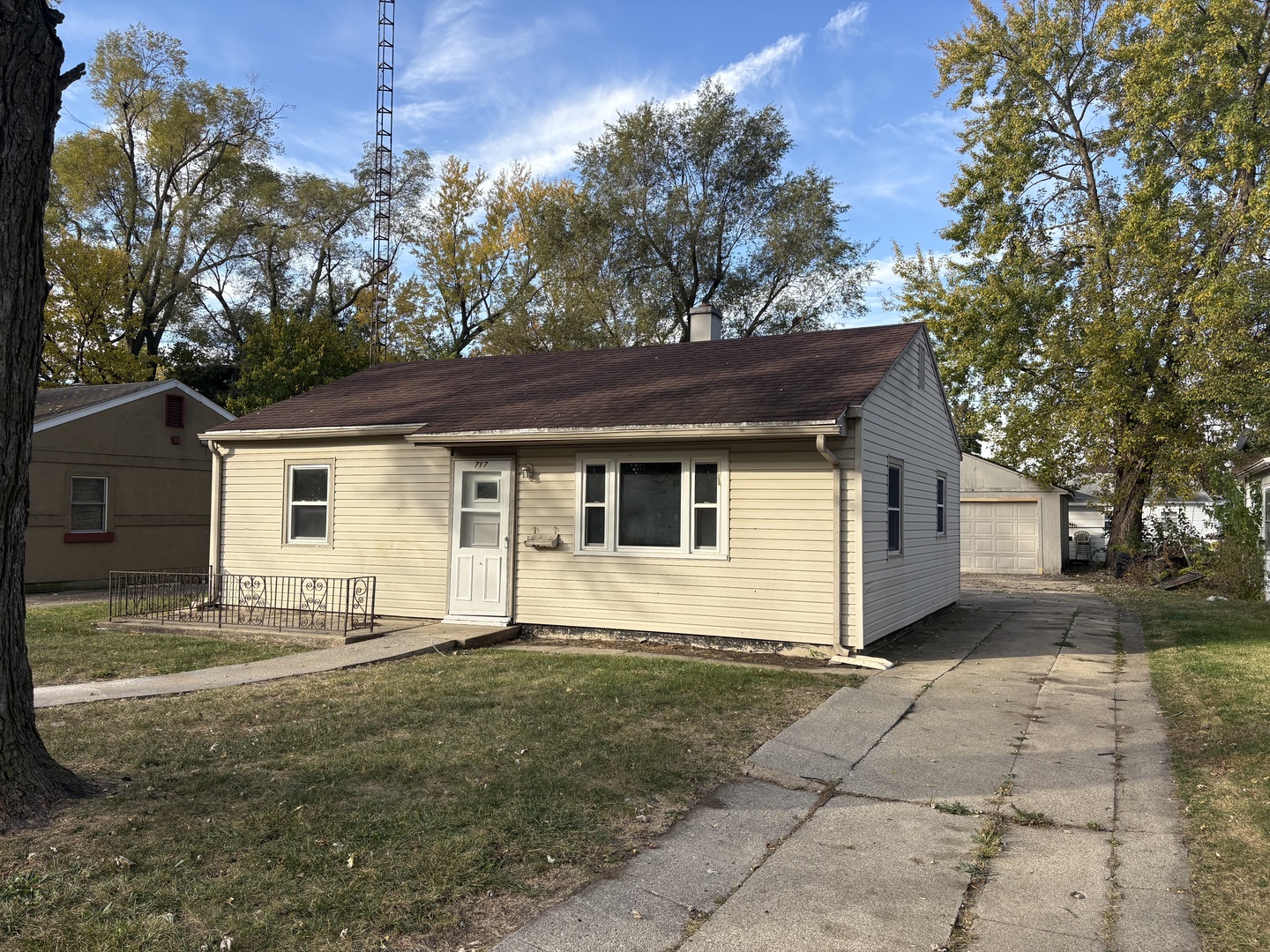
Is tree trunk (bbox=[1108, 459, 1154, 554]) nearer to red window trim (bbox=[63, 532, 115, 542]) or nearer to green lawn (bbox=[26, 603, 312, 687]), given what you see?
green lawn (bbox=[26, 603, 312, 687])

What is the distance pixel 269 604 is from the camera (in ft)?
42.5

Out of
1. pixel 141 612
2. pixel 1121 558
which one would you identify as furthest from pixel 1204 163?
pixel 141 612

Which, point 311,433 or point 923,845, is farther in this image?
point 311,433

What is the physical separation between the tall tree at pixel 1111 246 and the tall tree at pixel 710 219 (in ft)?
13.5

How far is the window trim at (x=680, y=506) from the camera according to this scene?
400 inches

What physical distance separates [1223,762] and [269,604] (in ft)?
39.1

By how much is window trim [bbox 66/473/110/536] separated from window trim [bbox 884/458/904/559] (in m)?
15.9

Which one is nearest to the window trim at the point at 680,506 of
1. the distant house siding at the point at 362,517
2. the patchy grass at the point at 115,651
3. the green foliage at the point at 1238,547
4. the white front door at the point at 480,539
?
the white front door at the point at 480,539

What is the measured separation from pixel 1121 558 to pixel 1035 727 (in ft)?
65.1

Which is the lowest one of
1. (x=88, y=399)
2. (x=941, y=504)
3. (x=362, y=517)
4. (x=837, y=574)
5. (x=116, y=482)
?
(x=837, y=574)

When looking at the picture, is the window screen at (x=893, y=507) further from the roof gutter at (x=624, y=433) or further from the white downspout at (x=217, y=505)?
the white downspout at (x=217, y=505)

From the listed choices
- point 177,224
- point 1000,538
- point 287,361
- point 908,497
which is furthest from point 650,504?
point 177,224

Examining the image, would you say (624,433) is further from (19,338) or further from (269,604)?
(269,604)

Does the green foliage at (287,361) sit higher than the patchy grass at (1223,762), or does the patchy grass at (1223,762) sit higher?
the green foliage at (287,361)
